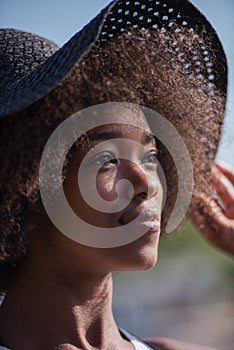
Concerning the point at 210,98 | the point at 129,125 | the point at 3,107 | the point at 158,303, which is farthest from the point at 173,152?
the point at 158,303

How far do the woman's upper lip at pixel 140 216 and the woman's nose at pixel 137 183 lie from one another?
4 centimetres

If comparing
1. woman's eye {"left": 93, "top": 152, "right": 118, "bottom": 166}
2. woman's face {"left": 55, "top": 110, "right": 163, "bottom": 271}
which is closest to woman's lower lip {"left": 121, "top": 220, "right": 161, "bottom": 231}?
woman's face {"left": 55, "top": 110, "right": 163, "bottom": 271}

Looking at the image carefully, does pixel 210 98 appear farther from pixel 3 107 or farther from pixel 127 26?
pixel 3 107

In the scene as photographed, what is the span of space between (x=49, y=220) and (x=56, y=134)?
241mm

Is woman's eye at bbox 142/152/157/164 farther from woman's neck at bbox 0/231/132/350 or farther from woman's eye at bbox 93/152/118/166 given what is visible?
woman's neck at bbox 0/231/132/350

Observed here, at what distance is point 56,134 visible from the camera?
204cm

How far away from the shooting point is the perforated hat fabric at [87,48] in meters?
1.87

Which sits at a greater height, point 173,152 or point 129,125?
point 129,125

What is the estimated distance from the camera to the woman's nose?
208cm

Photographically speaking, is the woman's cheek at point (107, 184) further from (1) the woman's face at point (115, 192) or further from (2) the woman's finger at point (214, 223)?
(2) the woman's finger at point (214, 223)

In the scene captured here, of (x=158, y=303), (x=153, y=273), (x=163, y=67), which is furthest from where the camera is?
(x=153, y=273)

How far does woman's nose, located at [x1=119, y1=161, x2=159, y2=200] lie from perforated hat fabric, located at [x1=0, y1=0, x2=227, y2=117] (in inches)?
13.0


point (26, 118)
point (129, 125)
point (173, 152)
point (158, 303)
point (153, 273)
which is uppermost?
point (26, 118)

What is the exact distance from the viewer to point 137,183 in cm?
209
